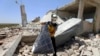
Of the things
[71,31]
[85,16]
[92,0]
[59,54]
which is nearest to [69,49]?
[59,54]

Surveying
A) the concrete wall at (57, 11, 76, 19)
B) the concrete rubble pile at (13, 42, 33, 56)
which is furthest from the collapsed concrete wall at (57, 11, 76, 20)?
the concrete rubble pile at (13, 42, 33, 56)

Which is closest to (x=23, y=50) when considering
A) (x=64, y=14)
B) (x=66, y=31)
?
(x=66, y=31)

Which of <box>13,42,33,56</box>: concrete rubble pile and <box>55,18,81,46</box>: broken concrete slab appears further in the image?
<box>55,18,81,46</box>: broken concrete slab

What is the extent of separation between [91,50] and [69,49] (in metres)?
1.04

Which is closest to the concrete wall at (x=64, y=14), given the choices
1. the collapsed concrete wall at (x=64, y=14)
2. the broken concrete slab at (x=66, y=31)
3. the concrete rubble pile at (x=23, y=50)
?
the collapsed concrete wall at (x=64, y=14)

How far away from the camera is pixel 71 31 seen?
9.09m

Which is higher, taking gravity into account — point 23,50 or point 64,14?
point 64,14

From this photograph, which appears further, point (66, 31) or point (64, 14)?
point (64, 14)

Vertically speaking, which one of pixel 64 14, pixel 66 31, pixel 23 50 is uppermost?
pixel 66 31

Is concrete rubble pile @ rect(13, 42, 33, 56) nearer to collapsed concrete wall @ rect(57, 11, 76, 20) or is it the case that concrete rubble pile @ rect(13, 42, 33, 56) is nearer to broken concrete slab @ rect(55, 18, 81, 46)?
broken concrete slab @ rect(55, 18, 81, 46)

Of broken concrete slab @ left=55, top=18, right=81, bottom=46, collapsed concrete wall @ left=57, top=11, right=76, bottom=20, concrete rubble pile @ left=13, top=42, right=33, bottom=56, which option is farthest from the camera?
collapsed concrete wall @ left=57, top=11, right=76, bottom=20

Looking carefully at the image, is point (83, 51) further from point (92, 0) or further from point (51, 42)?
point (92, 0)

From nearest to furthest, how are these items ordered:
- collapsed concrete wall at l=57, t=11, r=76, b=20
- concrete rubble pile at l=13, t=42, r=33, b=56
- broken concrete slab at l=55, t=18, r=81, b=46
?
concrete rubble pile at l=13, t=42, r=33, b=56 < broken concrete slab at l=55, t=18, r=81, b=46 < collapsed concrete wall at l=57, t=11, r=76, b=20

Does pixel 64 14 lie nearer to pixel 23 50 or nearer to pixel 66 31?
pixel 66 31
